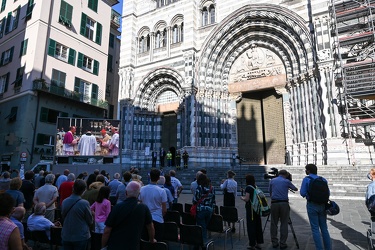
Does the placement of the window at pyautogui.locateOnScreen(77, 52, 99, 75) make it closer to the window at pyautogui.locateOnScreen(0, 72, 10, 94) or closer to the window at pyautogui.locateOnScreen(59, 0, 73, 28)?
the window at pyautogui.locateOnScreen(59, 0, 73, 28)

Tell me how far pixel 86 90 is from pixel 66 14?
23.8ft

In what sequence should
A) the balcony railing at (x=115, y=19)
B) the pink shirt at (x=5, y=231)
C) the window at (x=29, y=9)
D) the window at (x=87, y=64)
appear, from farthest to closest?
the balcony railing at (x=115, y=19) → the window at (x=87, y=64) → the window at (x=29, y=9) → the pink shirt at (x=5, y=231)

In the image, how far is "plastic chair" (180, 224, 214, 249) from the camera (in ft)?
14.1

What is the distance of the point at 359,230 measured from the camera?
Result: 20.3ft

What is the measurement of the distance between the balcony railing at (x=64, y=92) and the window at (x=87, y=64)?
3.03m

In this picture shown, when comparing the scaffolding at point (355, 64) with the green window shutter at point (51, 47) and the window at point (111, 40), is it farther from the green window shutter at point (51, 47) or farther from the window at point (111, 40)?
the window at point (111, 40)

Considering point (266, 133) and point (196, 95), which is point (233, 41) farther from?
point (266, 133)

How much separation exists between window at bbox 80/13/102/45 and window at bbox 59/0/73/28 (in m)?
1.35

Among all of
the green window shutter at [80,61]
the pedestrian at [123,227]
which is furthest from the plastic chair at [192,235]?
the green window shutter at [80,61]

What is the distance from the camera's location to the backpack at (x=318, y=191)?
455 cm

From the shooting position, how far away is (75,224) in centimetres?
359

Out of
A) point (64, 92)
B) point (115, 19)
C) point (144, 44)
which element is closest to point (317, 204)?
point (144, 44)

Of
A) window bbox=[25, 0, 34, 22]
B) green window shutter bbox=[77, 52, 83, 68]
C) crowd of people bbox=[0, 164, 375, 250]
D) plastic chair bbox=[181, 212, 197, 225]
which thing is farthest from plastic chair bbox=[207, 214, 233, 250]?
window bbox=[25, 0, 34, 22]

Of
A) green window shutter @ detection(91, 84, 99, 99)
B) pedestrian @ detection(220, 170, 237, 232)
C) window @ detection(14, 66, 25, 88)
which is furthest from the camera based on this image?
green window shutter @ detection(91, 84, 99, 99)
